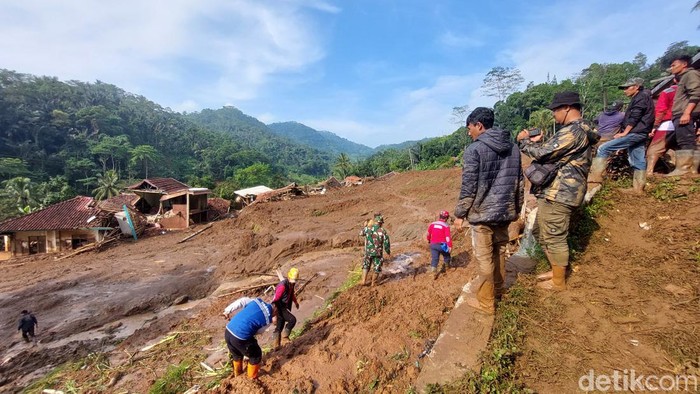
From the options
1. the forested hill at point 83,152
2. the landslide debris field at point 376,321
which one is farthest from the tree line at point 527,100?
the landslide debris field at point 376,321

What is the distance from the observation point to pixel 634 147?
4.84 m

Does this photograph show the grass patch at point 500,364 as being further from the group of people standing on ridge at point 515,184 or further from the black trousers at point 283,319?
the black trousers at point 283,319

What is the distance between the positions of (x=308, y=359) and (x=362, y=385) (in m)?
0.92

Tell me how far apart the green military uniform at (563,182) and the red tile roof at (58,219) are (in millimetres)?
26551

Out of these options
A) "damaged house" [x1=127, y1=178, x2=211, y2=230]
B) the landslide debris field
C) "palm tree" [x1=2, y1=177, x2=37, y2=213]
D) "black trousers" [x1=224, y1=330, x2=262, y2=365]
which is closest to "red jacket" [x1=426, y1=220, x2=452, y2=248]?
the landslide debris field

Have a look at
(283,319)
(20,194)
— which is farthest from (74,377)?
(20,194)

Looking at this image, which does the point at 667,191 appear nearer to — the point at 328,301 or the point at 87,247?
the point at 328,301

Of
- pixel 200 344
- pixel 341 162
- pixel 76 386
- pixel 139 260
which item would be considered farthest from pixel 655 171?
pixel 341 162

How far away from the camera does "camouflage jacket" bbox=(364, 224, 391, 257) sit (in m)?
6.36

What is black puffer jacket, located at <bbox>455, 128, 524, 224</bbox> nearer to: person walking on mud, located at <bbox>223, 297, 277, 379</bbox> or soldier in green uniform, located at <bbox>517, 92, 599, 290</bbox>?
soldier in green uniform, located at <bbox>517, 92, 599, 290</bbox>

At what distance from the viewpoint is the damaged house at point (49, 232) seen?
20312mm

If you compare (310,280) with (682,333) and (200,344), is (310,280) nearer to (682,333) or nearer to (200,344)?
(200,344)

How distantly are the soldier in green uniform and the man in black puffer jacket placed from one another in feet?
1.37

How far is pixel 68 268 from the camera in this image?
1650 centimetres
